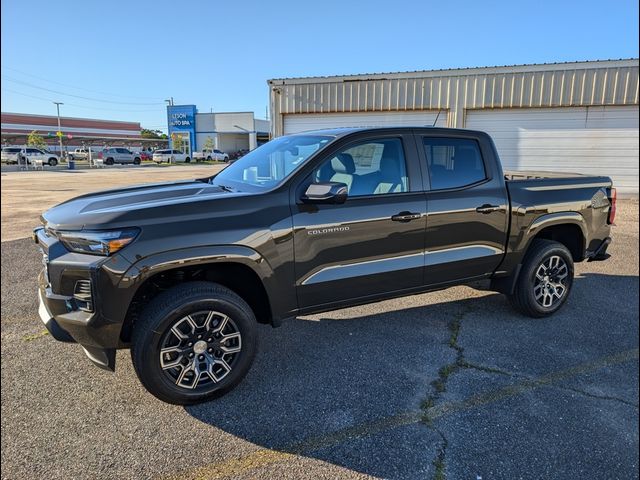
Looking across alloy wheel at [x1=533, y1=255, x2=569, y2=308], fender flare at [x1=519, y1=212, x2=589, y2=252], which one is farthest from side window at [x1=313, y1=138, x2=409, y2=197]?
alloy wheel at [x1=533, y1=255, x2=569, y2=308]

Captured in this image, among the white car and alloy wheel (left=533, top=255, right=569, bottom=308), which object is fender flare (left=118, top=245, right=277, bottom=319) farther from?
the white car

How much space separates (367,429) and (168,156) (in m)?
56.3

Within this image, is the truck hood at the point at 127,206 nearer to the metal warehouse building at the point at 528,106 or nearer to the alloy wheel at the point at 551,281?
the alloy wheel at the point at 551,281

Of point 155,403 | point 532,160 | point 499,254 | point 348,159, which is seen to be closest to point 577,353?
point 499,254

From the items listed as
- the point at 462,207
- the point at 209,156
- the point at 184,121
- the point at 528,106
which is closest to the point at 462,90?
the point at 528,106

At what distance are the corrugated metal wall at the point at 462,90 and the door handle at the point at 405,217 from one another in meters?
11.0

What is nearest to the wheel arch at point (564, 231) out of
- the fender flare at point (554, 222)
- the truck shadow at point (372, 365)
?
the fender flare at point (554, 222)

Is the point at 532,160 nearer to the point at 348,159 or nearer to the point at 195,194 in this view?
the point at 348,159

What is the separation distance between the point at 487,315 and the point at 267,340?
2369mm

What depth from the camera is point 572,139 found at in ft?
43.6

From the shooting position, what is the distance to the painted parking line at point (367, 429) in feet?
8.04

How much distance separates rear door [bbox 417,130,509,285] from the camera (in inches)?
152

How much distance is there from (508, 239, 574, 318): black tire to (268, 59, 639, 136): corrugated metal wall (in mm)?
10087

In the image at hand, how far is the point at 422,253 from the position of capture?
3791mm
